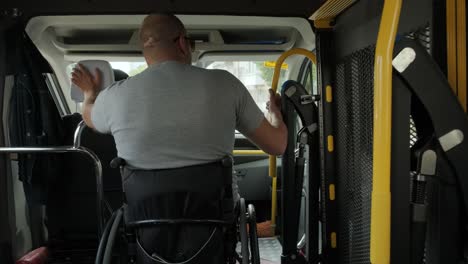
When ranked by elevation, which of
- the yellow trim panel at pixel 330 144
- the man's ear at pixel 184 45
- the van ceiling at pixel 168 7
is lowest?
the yellow trim panel at pixel 330 144

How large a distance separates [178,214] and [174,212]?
21 millimetres

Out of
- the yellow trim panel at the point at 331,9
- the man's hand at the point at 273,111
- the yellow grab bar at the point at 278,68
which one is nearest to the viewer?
the yellow trim panel at the point at 331,9

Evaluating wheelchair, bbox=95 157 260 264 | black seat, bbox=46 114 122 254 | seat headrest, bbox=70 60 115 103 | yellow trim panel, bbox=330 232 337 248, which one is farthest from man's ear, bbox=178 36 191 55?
black seat, bbox=46 114 122 254

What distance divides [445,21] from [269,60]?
2.74m

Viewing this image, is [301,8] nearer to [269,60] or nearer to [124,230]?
[269,60]

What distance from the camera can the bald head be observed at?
204 centimetres

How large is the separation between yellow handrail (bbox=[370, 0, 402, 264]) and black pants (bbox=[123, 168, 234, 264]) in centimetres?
89

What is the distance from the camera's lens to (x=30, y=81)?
10.5 ft

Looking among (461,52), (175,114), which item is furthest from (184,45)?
(461,52)

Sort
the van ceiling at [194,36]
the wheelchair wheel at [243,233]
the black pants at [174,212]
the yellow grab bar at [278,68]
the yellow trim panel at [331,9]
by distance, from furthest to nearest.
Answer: the van ceiling at [194,36] → the yellow grab bar at [278,68] → the yellow trim panel at [331,9] → the wheelchair wheel at [243,233] → the black pants at [174,212]

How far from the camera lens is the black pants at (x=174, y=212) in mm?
1887

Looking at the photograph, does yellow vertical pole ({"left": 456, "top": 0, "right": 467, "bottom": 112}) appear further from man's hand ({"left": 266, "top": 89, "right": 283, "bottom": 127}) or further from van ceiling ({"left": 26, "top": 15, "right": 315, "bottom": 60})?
van ceiling ({"left": 26, "top": 15, "right": 315, "bottom": 60})

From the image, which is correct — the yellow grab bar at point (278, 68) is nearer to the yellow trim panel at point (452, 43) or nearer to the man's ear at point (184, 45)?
the man's ear at point (184, 45)

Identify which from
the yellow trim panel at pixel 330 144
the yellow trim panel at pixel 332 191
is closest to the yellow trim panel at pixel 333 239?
the yellow trim panel at pixel 332 191
